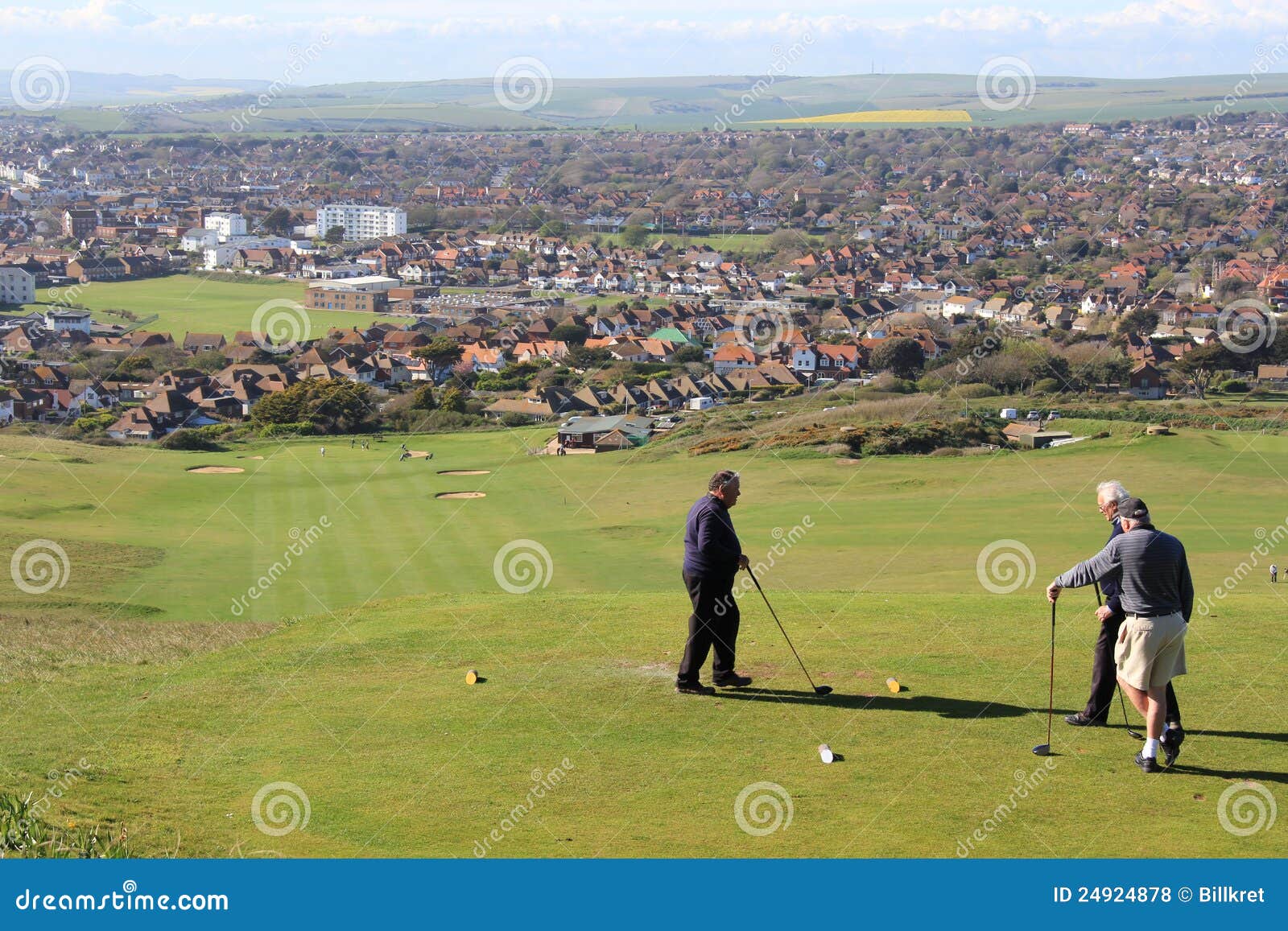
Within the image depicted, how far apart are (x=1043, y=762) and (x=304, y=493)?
3235 centimetres

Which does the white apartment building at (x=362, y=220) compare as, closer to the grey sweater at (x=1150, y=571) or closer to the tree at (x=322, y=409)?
the tree at (x=322, y=409)

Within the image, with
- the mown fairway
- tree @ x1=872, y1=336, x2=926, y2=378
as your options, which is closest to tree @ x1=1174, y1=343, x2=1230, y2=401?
tree @ x1=872, y1=336, x2=926, y2=378

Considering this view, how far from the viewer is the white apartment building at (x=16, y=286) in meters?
116

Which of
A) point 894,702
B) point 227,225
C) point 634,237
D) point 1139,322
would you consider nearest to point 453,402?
point 894,702

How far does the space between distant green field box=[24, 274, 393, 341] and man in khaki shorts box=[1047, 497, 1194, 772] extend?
9255cm

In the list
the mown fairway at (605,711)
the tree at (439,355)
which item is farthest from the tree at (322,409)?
the mown fairway at (605,711)

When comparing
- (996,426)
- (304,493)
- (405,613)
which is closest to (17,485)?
(304,493)

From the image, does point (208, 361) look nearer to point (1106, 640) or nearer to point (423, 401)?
point (423, 401)

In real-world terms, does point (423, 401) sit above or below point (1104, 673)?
below

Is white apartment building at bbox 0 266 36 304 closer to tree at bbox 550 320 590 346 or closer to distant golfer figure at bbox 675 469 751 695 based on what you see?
tree at bbox 550 320 590 346

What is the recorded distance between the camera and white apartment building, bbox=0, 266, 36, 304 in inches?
4557

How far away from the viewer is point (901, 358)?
79500 mm

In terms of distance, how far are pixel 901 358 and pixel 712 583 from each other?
228 ft

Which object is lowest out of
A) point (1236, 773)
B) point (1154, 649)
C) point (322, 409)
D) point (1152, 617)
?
point (322, 409)
